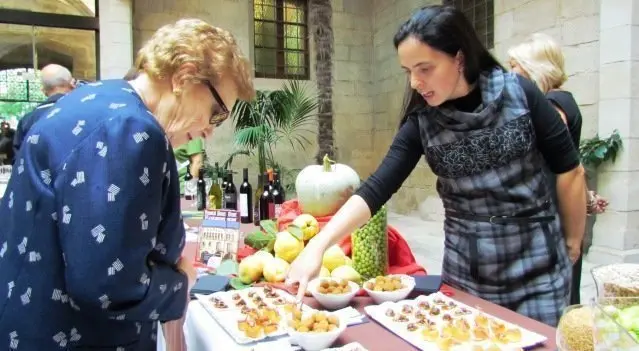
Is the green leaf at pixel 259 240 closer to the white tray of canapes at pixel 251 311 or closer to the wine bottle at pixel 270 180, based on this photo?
the white tray of canapes at pixel 251 311

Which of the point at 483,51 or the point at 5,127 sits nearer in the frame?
the point at 483,51

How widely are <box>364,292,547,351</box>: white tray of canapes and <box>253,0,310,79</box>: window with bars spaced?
6038 mm

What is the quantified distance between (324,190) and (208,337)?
83 centimetres

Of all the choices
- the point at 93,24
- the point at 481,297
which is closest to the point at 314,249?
the point at 481,297

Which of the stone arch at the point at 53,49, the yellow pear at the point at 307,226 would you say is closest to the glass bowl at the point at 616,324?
the yellow pear at the point at 307,226

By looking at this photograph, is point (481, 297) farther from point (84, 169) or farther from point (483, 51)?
point (84, 169)

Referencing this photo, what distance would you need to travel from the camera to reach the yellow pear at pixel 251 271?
1491 mm

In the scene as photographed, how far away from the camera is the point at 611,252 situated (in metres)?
3.73

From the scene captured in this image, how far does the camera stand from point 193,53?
Answer: 3.02 feet

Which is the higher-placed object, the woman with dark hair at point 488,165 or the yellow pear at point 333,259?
the woman with dark hair at point 488,165

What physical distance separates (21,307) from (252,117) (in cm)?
513

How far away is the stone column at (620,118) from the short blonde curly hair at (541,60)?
1702 mm

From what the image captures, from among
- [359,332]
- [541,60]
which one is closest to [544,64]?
[541,60]

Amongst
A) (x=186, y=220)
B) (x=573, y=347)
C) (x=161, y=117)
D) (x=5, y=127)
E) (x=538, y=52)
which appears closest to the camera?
(x=573, y=347)
